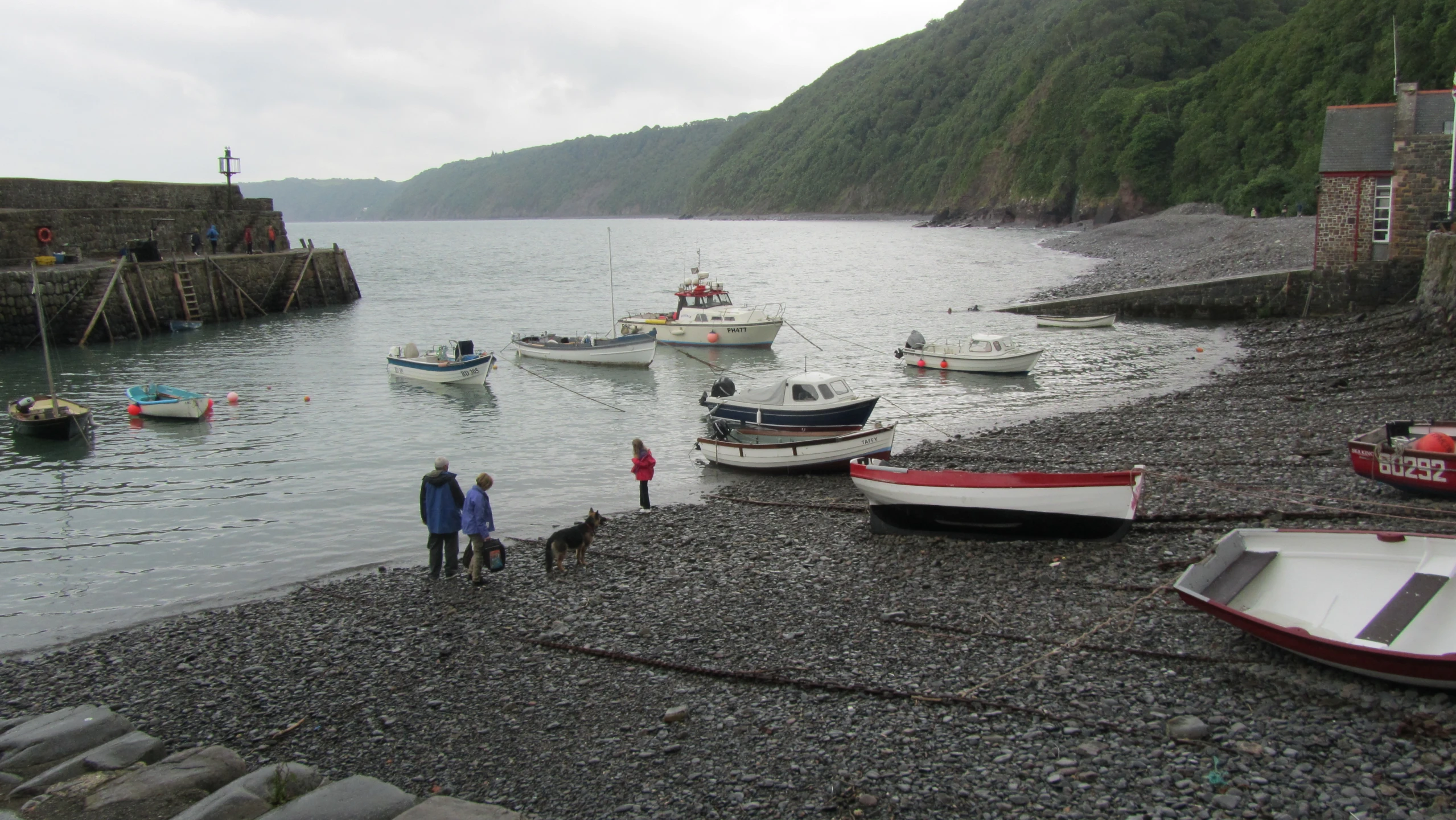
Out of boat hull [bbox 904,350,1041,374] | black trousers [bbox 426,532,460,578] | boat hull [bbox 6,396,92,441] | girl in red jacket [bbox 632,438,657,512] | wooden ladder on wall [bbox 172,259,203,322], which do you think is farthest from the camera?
wooden ladder on wall [bbox 172,259,203,322]

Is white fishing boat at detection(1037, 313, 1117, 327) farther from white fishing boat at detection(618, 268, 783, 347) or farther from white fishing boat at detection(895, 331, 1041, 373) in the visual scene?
white fishing boat at detection(618, 268, 783, 347)

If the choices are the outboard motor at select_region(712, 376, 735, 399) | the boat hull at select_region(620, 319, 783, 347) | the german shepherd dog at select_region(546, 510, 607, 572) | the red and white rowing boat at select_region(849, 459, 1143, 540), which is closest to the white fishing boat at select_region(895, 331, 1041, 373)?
the boat hull at select_region(620, 319, 783, 347)

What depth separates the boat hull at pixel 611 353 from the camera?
126ft

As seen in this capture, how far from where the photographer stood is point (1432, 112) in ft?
111

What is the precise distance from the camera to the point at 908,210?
195625 millimetres

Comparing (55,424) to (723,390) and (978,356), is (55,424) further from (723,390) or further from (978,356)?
(978,356)

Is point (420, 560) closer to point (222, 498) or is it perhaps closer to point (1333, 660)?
point (222, 498)

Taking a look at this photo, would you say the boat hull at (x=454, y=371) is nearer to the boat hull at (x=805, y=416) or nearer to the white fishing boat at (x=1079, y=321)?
the boat hull at (x=805, y=416)

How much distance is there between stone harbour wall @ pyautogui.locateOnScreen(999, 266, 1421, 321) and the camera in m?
35.0

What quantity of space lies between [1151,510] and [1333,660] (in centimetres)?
612

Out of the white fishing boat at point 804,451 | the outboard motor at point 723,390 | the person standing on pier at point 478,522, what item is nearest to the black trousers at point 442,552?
the person standing on pier at point 478,522

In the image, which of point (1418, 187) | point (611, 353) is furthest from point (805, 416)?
point (1418, 187)

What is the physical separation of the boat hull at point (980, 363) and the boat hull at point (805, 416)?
12837 mm

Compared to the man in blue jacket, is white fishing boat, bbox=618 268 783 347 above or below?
above
